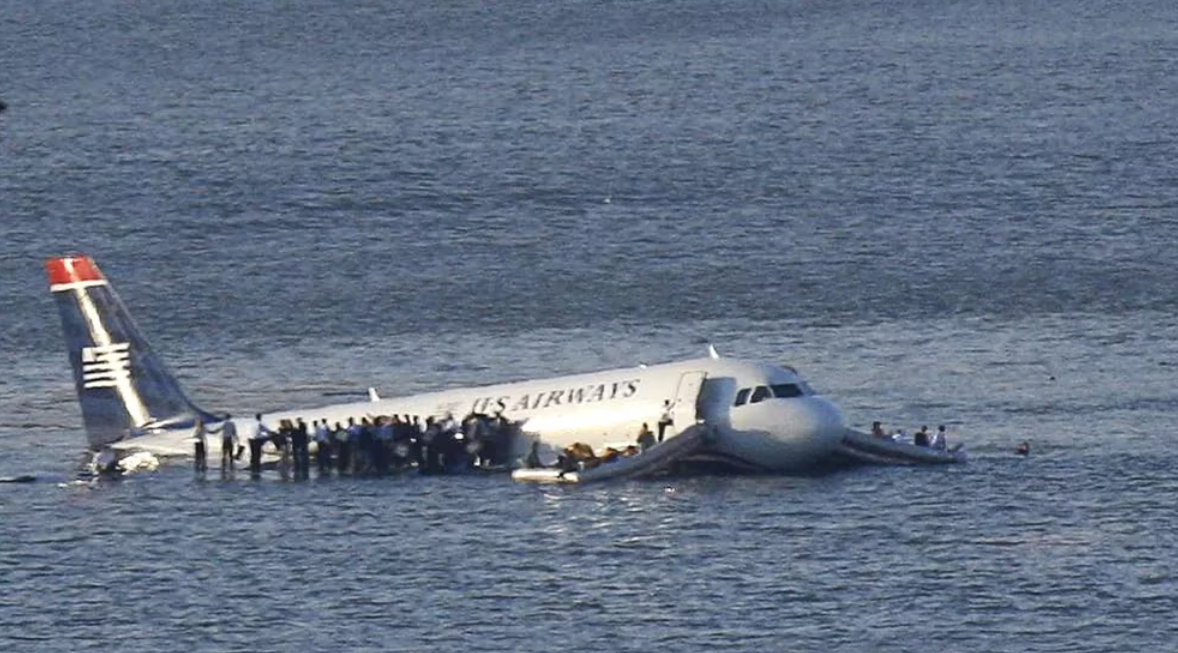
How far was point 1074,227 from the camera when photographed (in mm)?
174250

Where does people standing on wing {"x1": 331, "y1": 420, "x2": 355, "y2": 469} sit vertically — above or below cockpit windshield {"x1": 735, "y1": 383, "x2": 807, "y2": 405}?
below

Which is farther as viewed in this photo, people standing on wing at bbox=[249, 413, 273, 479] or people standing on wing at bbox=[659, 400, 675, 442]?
people standing on wing at bbox=[249, 413, 273, 479]

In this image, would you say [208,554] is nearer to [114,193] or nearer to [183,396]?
[183,396]

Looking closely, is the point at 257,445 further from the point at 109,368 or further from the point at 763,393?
the point at 763,393

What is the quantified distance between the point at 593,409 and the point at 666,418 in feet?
10.7

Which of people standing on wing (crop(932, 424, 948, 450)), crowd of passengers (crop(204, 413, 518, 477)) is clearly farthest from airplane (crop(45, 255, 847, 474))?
people standing on wing (crop(932, 424, 948, 450))

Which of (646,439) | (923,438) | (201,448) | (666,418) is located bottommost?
(923,438)

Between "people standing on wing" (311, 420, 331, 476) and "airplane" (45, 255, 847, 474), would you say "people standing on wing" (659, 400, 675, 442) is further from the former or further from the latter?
"people standing on wing" (311, 420, 331, 476)

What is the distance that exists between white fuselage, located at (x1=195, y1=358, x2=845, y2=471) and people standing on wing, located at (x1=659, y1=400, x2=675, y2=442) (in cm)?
4

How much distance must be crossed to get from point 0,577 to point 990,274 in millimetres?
74929

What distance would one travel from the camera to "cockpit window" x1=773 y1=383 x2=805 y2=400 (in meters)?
109

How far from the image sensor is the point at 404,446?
113m

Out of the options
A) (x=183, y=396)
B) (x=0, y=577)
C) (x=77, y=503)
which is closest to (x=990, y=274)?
(x=183, y=396)

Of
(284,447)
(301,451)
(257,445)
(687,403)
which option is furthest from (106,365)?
(687,403)
